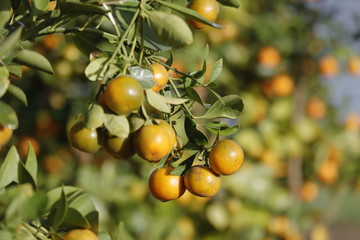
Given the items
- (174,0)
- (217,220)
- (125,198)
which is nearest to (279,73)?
(217,220)

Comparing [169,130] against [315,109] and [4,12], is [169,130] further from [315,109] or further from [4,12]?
[315,109]

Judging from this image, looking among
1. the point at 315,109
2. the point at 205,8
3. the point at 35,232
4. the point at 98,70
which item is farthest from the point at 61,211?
A: the point at 315,109

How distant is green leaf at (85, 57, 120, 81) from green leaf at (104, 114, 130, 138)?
4 centimetres

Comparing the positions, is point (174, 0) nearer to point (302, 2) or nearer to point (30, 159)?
point (30, 159)

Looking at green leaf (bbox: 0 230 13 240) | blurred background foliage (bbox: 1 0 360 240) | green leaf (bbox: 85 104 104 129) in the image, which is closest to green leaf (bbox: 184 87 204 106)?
green leaf (bbox: 85 104 104 129)

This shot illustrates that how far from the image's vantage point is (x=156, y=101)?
0.56m

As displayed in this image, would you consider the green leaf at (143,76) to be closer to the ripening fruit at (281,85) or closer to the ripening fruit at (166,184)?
the ripening fruit at (166,184)

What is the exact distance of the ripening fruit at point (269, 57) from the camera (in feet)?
8.39

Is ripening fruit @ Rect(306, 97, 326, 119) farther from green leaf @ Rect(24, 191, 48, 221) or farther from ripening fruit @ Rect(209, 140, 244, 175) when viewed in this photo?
green leaf @ Rect(24, 191, 48, 221)

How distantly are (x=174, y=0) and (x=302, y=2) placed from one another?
2.08 m

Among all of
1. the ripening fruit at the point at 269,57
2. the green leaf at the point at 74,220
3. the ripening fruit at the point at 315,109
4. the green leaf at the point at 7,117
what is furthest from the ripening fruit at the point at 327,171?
the green leaf at the point at 7,117

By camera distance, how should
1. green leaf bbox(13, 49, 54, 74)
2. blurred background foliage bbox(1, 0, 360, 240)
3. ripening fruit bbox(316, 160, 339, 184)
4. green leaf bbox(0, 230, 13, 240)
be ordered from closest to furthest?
1. green leaf bbox(0, 230, 13, 240)
2. green leaf bbox(13, 49, 54, 74)
3. blurred background foliage bbox(1, 0, 360, 240)
4. ripening fruit bbox(316, 160, 339, 184)

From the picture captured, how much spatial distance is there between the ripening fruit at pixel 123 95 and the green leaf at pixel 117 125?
0.01 meters

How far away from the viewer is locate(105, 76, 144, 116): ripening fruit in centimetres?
50
